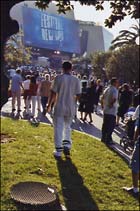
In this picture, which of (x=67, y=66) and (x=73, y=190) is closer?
(x=73, y=190)

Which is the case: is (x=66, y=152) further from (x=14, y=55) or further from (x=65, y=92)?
(x=14, y=55)

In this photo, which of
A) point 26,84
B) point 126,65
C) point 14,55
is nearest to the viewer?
point 26,84

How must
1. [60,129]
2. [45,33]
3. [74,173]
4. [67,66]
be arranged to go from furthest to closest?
1. [45,33]
2. [60,129]
3. [67,66]
4. [74,173]

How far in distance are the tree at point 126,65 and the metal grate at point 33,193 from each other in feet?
104

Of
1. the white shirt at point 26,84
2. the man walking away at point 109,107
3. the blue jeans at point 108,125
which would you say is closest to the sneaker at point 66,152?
the man walking away at point 109,107

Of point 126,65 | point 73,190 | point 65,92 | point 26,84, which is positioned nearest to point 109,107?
point 65,92

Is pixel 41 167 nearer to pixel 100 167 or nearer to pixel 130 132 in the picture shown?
pixel 100 167

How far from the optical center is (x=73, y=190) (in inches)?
275

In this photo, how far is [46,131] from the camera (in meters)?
12.0

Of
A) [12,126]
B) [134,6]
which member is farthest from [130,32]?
[134,6]

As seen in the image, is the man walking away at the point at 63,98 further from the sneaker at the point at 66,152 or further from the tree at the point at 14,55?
the tree at the point at 14,55

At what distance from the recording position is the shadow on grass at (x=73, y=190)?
6508 millimetres

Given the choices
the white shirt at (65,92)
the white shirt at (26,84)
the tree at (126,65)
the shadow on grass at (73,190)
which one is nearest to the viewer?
the shadow on grass at (73,190)

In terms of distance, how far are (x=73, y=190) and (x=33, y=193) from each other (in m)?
0.65
